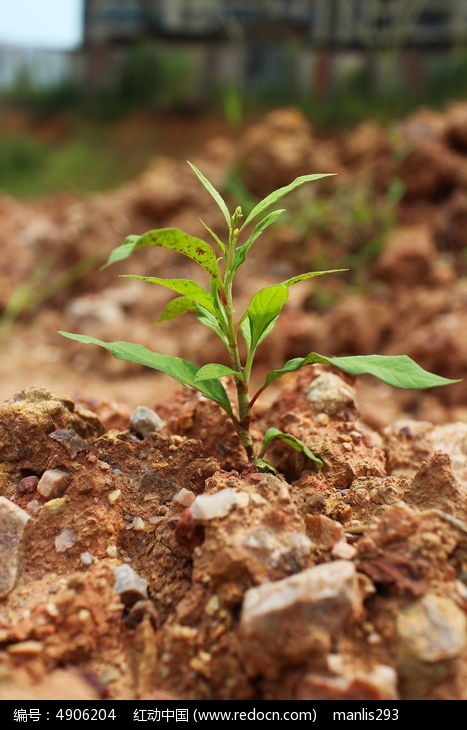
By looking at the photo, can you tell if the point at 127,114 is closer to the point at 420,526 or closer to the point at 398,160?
the point at 398,160

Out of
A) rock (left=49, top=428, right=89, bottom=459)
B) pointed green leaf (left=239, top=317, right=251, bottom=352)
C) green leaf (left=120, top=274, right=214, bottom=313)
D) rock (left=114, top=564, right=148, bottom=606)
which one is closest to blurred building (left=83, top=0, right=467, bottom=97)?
pointed green leaf (left=239, top=317, right=251, bottom=352)

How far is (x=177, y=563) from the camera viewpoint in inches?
42.2

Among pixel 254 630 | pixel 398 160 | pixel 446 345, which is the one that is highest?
pixel 254 630

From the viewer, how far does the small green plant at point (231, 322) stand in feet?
3.48

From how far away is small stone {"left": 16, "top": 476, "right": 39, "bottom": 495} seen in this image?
48.2 inches

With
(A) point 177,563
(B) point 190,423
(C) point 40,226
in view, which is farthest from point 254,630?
(C) point 40,226

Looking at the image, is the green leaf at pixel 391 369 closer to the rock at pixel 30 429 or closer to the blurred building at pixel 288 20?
the rock at pixel 30 429

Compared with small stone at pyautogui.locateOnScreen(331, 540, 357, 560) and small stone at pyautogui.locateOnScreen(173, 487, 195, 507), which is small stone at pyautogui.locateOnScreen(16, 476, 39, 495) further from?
small stone at pyautogui.locateOnScreen(331, 540, 357, 560)

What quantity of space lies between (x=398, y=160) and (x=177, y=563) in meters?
4.88

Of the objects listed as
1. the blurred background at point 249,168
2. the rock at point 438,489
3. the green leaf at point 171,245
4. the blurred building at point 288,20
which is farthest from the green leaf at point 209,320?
the blurred building at point 288,20

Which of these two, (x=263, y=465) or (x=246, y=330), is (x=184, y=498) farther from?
(x=246, y=330)

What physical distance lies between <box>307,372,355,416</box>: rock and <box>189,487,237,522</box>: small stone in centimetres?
50

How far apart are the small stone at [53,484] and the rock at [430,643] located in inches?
23.6

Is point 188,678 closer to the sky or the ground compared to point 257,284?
closer to the sky
